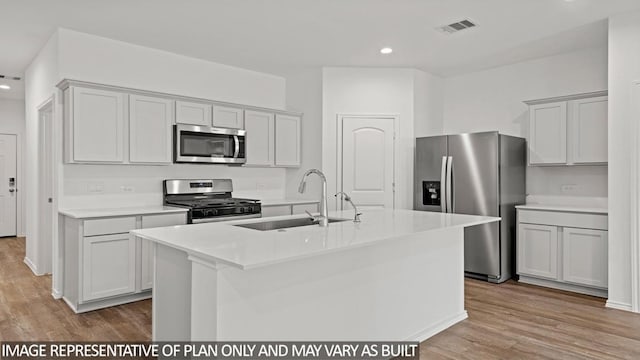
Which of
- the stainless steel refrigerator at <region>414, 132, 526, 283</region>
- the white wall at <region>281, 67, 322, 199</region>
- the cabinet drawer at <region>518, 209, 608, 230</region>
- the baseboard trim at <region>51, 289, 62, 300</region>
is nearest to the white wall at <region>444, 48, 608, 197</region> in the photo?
the stainless steel refrigerator at <region>414, 132, 526, 283</region>

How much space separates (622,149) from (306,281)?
10.4 feet

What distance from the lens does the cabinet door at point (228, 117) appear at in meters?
4.75

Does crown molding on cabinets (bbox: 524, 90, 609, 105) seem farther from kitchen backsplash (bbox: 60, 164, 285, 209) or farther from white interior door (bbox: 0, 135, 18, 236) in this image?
white interior door (bbox: 0, 135, 18, 236)

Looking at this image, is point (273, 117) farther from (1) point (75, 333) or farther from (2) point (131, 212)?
(1) point (75, 333)

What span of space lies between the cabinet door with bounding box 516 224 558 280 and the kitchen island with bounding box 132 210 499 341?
1.74 metres

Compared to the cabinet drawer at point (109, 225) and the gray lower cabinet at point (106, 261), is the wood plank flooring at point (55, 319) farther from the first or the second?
the cabinet drawer at point (109, 225)

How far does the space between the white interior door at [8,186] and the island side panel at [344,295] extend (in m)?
7.53

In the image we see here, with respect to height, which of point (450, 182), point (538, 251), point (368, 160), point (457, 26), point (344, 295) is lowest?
point (538, 251)

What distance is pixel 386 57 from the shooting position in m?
4.88

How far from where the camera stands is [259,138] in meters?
5.17

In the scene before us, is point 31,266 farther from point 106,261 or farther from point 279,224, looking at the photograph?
point 279,224

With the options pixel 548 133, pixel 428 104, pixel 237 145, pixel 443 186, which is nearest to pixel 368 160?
pixel 443 186

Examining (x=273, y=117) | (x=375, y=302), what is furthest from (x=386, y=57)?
(x=375, y=302)

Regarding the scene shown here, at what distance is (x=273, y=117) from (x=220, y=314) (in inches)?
146
